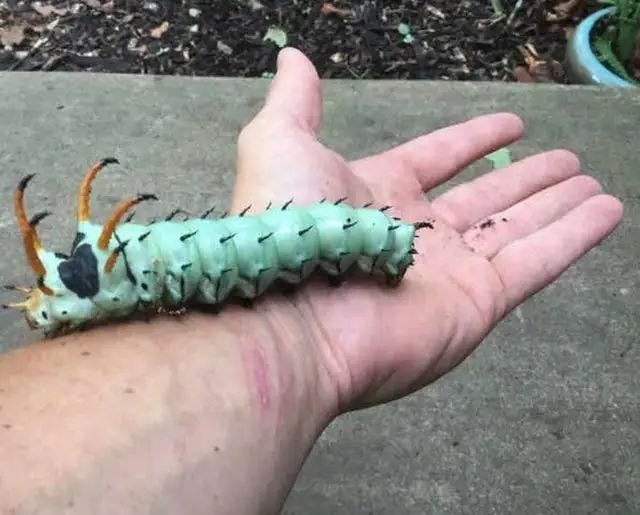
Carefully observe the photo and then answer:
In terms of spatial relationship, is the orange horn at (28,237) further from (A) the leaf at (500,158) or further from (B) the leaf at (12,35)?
(B) the leaf at (12,35)

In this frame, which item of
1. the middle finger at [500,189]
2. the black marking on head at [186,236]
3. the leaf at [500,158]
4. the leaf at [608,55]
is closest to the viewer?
the black marking on head at [186,236]

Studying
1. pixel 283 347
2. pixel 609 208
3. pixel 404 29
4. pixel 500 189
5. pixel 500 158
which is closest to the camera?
pixel 283 347

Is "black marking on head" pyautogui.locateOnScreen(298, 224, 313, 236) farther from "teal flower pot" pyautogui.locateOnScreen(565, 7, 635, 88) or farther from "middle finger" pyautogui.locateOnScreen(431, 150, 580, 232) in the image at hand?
"teal flower pot" pyautogui.locateOnScreen(565, 7, 635, 88)

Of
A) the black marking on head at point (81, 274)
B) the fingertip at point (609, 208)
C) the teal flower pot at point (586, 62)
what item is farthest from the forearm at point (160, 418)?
the teal flower pot at point (586, 62)

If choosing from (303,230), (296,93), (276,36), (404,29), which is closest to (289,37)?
(276,36)

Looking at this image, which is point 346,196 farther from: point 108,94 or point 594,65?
point 594,65

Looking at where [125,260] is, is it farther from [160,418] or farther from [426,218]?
[426,218]
